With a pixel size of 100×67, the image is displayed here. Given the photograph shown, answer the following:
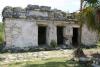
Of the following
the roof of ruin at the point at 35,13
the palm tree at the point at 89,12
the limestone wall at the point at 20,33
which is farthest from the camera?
the roof of ruin at the point at 35,13

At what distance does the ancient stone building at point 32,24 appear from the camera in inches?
665

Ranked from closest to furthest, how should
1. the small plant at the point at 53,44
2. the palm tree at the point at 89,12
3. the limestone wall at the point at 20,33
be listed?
1. the palm tree at the point at 89,12
2. the limestone wall at the point at 20,33
3. the small plant at the point at 53,44

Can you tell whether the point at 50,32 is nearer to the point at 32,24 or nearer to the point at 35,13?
the point at 32,24

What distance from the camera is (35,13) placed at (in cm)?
1789

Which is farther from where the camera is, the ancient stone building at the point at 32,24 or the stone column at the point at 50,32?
the stone column at the point at 50,32

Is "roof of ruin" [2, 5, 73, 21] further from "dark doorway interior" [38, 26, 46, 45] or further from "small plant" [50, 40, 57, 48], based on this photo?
"dark doorway interior" [38, 26, 46, 45]

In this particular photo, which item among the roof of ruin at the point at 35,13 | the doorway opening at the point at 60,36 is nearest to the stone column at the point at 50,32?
the roof of ruin at the point at 35,13

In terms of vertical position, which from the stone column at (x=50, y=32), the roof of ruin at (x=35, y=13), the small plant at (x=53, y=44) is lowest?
the small plant at (x=53, y=44)

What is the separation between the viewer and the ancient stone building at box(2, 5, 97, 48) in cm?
1689

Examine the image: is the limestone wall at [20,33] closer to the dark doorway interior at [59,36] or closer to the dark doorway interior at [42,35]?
the dark doorway interior at [42,35]

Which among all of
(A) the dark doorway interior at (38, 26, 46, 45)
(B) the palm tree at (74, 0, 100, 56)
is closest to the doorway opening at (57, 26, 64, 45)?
(A) the dark doorway interior at (38, 26, 46, 45)

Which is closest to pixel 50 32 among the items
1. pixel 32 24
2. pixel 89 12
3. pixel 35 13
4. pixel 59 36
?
pixel 32 24

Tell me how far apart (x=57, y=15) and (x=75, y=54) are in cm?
526

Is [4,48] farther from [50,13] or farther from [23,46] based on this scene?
[50,13]
